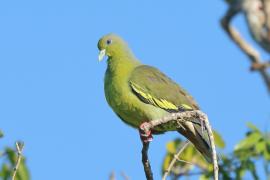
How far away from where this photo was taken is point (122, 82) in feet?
20.9

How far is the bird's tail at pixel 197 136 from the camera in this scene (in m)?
5.71

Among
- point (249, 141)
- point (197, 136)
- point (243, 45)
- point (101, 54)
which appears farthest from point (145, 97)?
point (243, 45)

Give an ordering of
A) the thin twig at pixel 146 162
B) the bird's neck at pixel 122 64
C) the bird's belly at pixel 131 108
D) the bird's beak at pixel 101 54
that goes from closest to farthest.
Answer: the thin twig at pixel 146 162 < the bird's belly at pixel 131 108 < the bird's neck at pixel 122 64 < the bird's beak at pixel 101 54

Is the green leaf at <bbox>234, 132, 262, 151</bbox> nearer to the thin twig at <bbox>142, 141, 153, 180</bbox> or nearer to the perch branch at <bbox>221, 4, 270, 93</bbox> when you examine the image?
the thin twig at <bbox>142, 141, 153, 180</bbox>

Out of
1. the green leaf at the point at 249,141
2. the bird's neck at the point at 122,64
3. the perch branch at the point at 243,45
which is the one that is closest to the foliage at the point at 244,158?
the green leaf at the point at 249,141

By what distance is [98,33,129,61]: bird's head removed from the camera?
7.03 metres

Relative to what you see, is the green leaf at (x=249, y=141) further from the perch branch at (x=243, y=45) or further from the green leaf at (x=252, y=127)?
the perch branch at (x=243, y=45)

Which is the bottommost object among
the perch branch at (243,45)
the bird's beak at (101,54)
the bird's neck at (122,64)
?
the perch branch at (243,45)

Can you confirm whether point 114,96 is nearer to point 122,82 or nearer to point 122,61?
point 122,82

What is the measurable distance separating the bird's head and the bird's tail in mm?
1418

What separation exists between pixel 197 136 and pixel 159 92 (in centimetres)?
78

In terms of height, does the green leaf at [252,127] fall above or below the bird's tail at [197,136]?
below

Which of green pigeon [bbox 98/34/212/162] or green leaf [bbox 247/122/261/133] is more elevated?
green pigeon [bbox 98/34/212/162]


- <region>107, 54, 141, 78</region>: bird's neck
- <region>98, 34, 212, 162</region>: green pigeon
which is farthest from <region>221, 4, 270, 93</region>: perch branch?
<region>107, 54, 141, 78</region>: bird's neck
